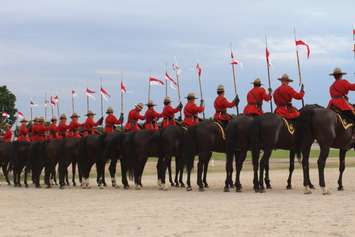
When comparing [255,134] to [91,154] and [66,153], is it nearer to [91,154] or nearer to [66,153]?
[91,154]

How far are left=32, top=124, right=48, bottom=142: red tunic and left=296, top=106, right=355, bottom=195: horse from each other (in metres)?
11.8

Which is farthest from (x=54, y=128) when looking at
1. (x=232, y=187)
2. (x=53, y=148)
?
(x=232, y=187)

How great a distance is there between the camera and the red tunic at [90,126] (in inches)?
943

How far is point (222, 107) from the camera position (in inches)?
768

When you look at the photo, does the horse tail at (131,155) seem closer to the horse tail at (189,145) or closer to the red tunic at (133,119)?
the red tunic at (133,119)

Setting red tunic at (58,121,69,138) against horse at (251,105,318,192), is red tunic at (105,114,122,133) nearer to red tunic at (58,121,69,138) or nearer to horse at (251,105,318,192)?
red tunic at (58,121,69,138)

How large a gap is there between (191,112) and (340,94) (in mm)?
5021

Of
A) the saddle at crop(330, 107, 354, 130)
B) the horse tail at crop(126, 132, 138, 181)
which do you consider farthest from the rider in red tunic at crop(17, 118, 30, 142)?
the saddle at crop(330, 107, 354, 130)

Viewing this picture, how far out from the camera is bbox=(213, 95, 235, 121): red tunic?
63.6 feet

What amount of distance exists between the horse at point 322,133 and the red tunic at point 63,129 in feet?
34.3

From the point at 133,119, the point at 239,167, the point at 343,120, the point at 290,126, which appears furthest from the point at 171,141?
the point at 343,120

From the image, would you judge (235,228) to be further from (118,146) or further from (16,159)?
(16,159)

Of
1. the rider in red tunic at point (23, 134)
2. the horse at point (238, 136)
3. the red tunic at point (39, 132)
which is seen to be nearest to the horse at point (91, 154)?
the red tunic at point (39, 132)

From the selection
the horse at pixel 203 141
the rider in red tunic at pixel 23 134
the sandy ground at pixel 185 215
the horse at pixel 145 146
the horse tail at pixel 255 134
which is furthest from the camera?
the rider in red tunic at pixel 23 134
